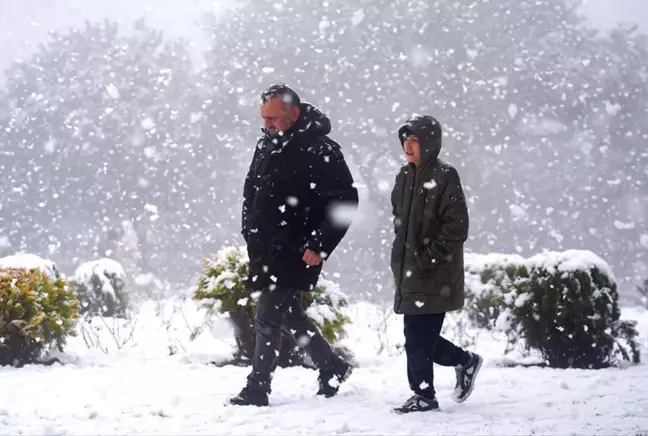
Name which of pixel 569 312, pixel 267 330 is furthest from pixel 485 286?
pixel 267 330

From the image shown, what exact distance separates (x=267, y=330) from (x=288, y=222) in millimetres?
722

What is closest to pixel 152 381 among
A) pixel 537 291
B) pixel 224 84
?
pixel 537 291

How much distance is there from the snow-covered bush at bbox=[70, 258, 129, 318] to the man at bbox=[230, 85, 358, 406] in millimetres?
7439

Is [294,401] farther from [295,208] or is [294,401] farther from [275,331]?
[295,208]

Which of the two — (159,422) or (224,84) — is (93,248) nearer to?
(224,84)

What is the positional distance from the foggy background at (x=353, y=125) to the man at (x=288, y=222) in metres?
18.0

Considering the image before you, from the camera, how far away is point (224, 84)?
26688mm

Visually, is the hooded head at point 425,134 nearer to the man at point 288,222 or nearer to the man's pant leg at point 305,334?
the man at point 288,222

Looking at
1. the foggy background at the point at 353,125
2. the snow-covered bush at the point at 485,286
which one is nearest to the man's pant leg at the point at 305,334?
the snow-covered bush at the point at 485,286

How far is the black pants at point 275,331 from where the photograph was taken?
4617mm

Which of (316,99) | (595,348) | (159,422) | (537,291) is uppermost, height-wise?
(316,99)

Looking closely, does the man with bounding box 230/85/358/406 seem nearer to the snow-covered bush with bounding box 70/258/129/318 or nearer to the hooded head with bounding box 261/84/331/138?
the hooded head with bounding box 261/84/331/138

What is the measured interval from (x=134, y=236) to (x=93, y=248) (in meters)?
1.80

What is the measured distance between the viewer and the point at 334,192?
15.3ft
